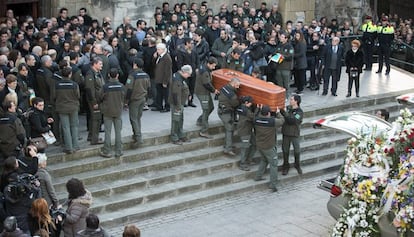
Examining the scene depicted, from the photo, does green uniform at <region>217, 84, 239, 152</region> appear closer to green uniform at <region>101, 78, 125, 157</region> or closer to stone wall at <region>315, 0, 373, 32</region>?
green uniform at <region>101, 78, 125, 157</region>

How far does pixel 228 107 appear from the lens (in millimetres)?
14852

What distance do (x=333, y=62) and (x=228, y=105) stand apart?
4.58 metres

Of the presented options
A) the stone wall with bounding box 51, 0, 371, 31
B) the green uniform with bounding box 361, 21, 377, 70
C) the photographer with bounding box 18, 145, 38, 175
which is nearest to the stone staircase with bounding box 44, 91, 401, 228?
the photographer with bounding box 18, 145, 38, 175

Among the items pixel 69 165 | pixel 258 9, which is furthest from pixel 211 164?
pixel 258 9

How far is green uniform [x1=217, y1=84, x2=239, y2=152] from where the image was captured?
1474 cm

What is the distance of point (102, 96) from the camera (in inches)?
545

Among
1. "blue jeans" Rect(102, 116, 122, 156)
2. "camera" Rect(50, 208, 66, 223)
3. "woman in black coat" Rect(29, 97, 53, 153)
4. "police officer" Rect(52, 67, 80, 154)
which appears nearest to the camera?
"camera" Rect(50, 208, 66, 223)

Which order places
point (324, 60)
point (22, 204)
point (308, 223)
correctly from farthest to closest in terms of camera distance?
point (324, 60) < point (308, 223) < point (22, 204)

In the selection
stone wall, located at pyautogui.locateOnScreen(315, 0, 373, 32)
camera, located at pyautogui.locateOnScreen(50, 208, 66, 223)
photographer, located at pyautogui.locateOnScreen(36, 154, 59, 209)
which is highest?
stone wall, located at pyautogui.locateOnScreen(315, 0, 373, 32)

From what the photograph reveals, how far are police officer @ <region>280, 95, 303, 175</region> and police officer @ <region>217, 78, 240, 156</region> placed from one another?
934 mm

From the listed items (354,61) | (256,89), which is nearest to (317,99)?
(354,61)

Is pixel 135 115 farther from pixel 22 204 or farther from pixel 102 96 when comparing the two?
pixel 22 204

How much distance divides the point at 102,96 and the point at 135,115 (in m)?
0.86

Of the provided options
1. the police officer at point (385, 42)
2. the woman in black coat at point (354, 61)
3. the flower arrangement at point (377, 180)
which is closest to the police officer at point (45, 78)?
the flower arrangement at point (377, 180)
